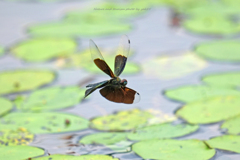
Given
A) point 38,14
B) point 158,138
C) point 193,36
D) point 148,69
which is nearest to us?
point 158,138

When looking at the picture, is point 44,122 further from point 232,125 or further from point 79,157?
point 232,125

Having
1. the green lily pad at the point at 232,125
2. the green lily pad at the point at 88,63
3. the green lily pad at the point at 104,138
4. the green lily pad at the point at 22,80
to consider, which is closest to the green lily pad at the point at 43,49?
the green lily pad at the point at 88,63

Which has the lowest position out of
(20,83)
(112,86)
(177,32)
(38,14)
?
(112,86)

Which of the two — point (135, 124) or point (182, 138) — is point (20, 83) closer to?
point (135, 124)

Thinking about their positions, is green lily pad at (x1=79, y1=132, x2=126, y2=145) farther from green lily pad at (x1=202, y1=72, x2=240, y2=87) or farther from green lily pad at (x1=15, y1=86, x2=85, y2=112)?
green lily pad at (x1=202, y1=72, x2=240, y2=87)

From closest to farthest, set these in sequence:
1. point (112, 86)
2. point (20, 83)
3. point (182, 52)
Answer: point (112, 86)
point (20, 83)
point (182, 52)

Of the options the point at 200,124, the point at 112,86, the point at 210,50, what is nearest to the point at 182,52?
the point at 210,50
